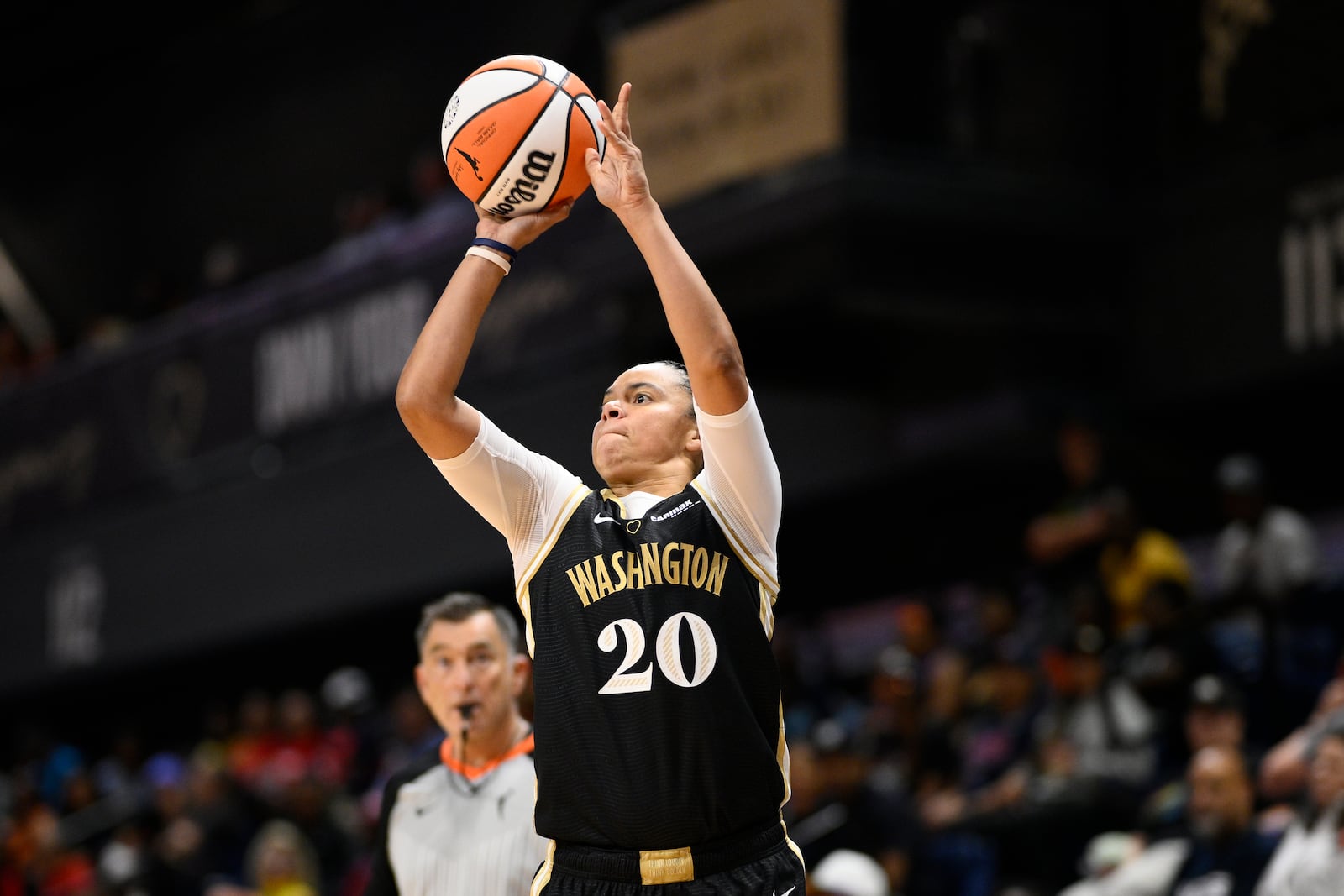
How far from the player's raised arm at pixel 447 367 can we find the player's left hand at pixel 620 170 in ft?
0.96

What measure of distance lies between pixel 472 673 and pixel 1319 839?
369 cm

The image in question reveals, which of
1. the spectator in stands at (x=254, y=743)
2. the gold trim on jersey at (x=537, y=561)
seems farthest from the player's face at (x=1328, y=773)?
the spectator in stands at (x=254, y=743)

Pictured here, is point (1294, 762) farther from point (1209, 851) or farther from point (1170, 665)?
point (1170, 665)

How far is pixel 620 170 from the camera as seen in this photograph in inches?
167

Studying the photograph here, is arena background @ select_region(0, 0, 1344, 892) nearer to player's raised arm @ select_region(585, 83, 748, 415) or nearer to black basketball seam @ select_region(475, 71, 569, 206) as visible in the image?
black basketball seam @ select_region(475, 71, 569, 206)

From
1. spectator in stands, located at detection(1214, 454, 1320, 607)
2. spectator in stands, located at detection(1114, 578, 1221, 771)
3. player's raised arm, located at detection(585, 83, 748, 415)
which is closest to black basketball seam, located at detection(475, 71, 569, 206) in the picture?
player's raised arm, located at detection(585, 83, 748, 415)

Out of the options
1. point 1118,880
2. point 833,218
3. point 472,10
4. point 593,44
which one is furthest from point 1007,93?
point 472,10

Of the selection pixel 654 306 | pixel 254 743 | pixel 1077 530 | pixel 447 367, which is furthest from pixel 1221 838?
pixel 254 743

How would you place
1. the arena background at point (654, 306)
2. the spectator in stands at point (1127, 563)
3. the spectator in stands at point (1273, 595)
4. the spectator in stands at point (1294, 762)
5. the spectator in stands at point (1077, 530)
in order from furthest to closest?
the arena background at point (654, 306), the spectator in stands at point (1077, 530), the spectator in stands at point (1127, 563), the spectator in stands at point (1273, 595), the spectator in stands at point (1294, 762)

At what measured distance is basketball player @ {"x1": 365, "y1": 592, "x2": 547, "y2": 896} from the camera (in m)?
5.27

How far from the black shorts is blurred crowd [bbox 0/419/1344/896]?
389 cm

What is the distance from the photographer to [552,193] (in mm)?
4496

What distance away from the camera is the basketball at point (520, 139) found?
446cm

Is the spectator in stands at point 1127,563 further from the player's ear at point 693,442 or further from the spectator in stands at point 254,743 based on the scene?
the spectator in stands at point 254,743
